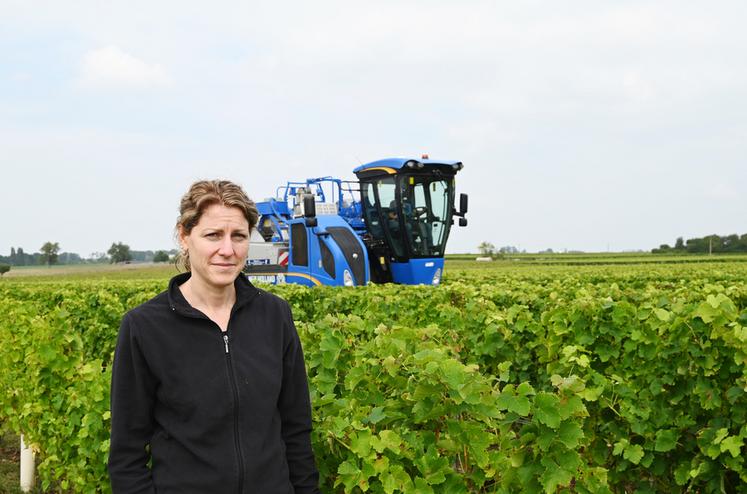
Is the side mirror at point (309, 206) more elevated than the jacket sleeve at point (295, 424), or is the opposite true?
the side mirror at point (309, 206)

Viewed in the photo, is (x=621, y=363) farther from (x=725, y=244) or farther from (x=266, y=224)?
(x=725, y=244)

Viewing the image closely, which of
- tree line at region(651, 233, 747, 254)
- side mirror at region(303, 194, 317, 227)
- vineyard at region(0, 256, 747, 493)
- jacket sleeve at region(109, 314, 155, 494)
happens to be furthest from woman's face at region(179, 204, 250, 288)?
tree line at region(651, 233, 747, 254)

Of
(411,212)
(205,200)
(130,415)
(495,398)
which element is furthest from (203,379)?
(411,212)

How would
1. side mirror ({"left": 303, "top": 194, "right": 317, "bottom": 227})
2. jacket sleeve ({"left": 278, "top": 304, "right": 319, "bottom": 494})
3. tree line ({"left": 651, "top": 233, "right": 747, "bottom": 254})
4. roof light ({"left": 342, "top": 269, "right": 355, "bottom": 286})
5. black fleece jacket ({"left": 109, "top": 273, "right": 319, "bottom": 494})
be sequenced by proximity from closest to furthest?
black fleece jacket ({"left": 109, "top": 273, "right": 319, "bottom": 494}) → jacket sleeve ({"left": 278, "top": 304, "right": 319, "bottom": 494}) → side mirror ({"left": 303, "top": 194, "right": 317, "bottom": 227}) → roof light ({"left": 342, "top": 269, "right": 355, "bottom": 286}) → tree line ({"left": 651, "top": 233, "right": 747, "bottom": 254})

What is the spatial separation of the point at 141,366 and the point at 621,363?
3.67m

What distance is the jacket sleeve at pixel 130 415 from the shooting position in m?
2.23

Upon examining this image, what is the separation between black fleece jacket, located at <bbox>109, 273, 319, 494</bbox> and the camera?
7.31ft

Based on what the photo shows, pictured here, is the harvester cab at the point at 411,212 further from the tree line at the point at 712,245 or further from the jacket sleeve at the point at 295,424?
the tree line at the point at 712,245

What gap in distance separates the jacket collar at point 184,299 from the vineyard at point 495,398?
0.59m

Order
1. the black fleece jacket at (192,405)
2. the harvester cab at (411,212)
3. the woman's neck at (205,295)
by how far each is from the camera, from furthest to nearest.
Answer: the harvester cab at (411,212) → the woman's neck at (205,295) → the black fleece jacket at (192,405)

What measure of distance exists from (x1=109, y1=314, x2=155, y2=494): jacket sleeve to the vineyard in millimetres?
673

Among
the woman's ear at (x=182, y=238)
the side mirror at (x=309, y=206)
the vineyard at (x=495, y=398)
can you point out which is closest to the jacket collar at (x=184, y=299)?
the woman's ear at (x=182, y=238)

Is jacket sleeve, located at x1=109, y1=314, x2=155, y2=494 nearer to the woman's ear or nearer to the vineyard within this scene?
the woman's ear

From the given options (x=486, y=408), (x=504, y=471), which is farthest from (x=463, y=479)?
(x=486, y=408)
